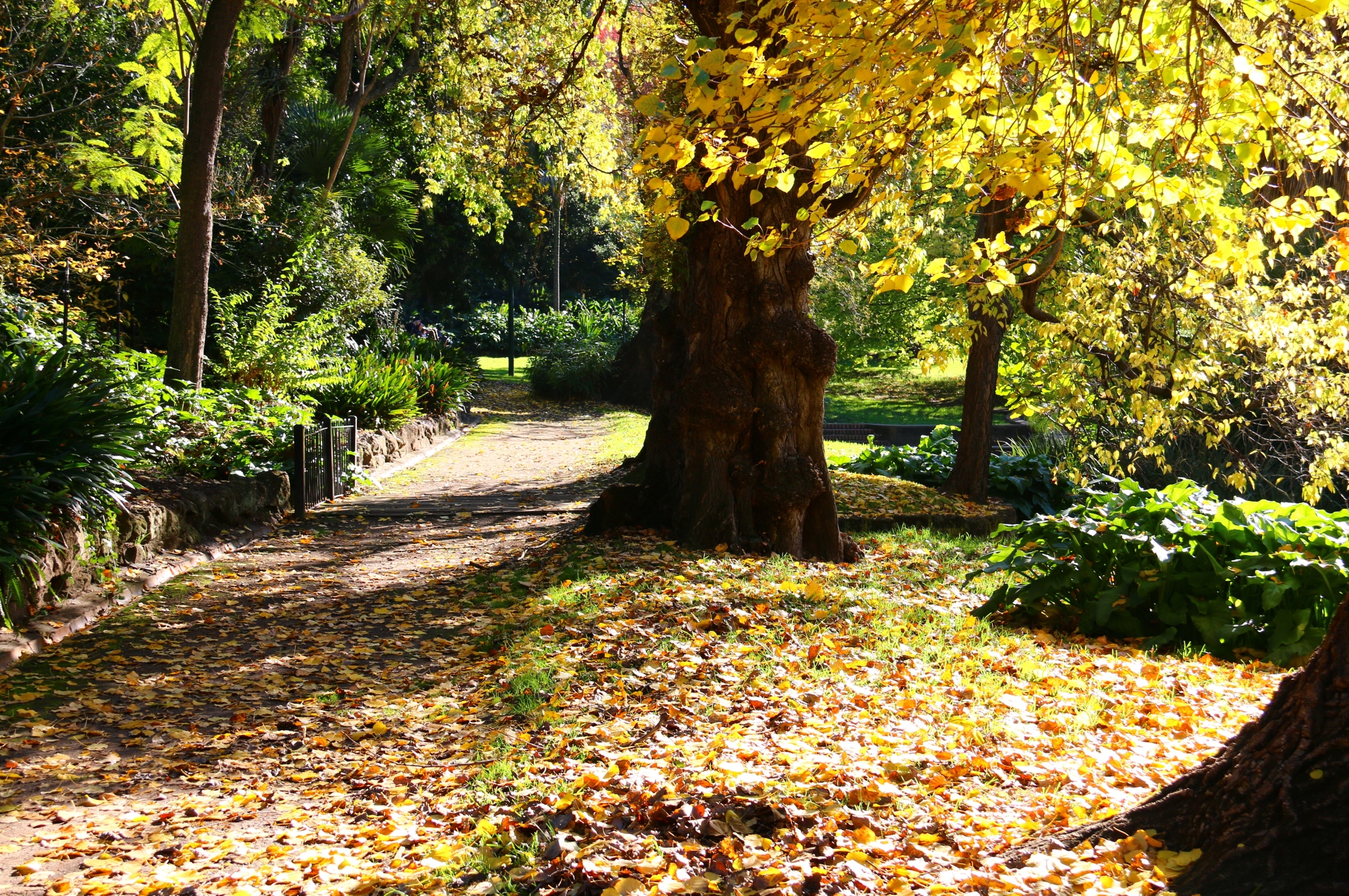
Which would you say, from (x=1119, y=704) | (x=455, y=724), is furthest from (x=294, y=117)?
(x=1119, y=704)

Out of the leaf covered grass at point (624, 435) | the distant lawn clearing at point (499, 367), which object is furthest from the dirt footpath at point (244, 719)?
the distant lawn clearing at point (499, 367)

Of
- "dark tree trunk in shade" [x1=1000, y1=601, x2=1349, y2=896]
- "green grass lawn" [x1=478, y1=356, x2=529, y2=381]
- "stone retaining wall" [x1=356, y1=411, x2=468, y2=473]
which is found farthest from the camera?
"green grass lawn" [x1=478, y1=356, x2=529, y2=381]

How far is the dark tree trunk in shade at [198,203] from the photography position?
9633 millimetres

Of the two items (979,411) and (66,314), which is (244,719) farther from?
(979,411)

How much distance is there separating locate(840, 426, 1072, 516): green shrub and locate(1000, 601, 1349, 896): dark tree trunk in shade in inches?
409

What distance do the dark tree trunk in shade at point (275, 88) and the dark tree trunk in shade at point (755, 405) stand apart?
11.4 metres

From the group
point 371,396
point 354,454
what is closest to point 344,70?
point 371,396

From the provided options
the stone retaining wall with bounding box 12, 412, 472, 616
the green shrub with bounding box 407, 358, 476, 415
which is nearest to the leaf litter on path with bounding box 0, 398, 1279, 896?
the stone retaining wall with bounding box 12, 412, 472, 616

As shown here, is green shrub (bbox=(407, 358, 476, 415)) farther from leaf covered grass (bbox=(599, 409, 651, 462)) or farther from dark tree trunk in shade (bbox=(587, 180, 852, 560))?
dark tree trunk in shade (bbox=(587, 180, 852, 560))

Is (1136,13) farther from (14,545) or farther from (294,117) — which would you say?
(294,117)

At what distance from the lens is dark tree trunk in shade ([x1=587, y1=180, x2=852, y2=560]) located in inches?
314

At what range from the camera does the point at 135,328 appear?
14859 mm

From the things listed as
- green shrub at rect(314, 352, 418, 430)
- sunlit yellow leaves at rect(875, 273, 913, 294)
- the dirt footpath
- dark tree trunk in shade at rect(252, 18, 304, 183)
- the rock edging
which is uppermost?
dark tree trunk in shade at rect(252, 18, 304, 183)

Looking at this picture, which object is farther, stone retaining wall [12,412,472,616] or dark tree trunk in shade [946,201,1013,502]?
dark tree trunk in shade [946,201,1013,502]
